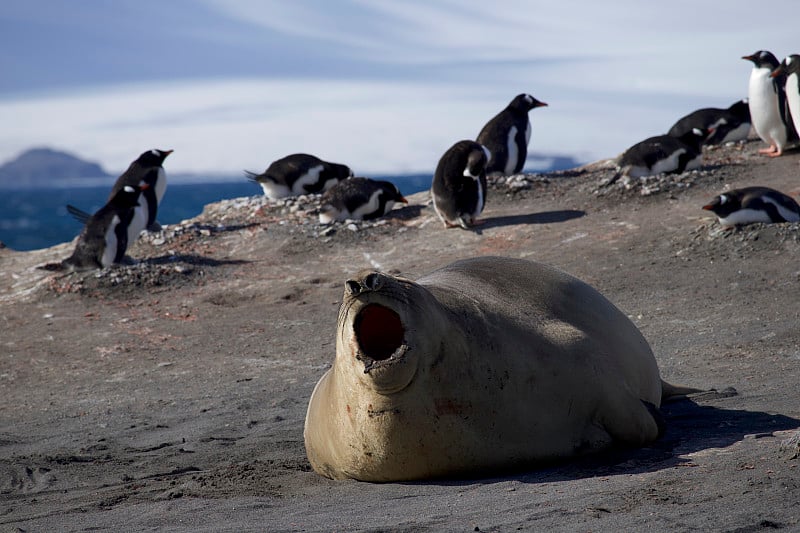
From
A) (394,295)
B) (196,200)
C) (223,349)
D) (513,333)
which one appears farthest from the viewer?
(196,200)

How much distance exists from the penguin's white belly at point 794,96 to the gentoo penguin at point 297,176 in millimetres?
7021

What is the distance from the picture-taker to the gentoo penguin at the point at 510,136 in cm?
1558

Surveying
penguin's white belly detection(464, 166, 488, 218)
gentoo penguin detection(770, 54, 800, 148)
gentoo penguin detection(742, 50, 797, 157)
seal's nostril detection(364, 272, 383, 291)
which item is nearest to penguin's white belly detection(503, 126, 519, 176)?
penguin's white belly detection(464, 166, 488, 218)

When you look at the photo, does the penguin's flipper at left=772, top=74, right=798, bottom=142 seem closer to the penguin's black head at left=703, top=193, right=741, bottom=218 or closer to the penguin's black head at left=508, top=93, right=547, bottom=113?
the penguin's black head at left=508, top=93, right=547, bottom=113

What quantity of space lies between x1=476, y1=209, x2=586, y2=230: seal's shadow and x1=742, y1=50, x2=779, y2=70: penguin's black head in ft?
18.4

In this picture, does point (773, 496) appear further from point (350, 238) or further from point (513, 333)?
point (350, 238)

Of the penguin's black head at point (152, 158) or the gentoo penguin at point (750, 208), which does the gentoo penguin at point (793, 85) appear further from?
the penguin's black head at point (152, 158)

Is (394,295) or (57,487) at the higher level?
(394,295)

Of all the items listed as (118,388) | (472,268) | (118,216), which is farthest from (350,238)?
(472,268)

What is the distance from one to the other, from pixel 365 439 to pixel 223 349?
5.15m

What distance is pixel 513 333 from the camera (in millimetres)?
4238

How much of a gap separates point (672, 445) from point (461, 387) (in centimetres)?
106

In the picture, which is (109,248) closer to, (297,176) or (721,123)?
(297,176)

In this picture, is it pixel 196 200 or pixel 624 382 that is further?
pixel 196 200
